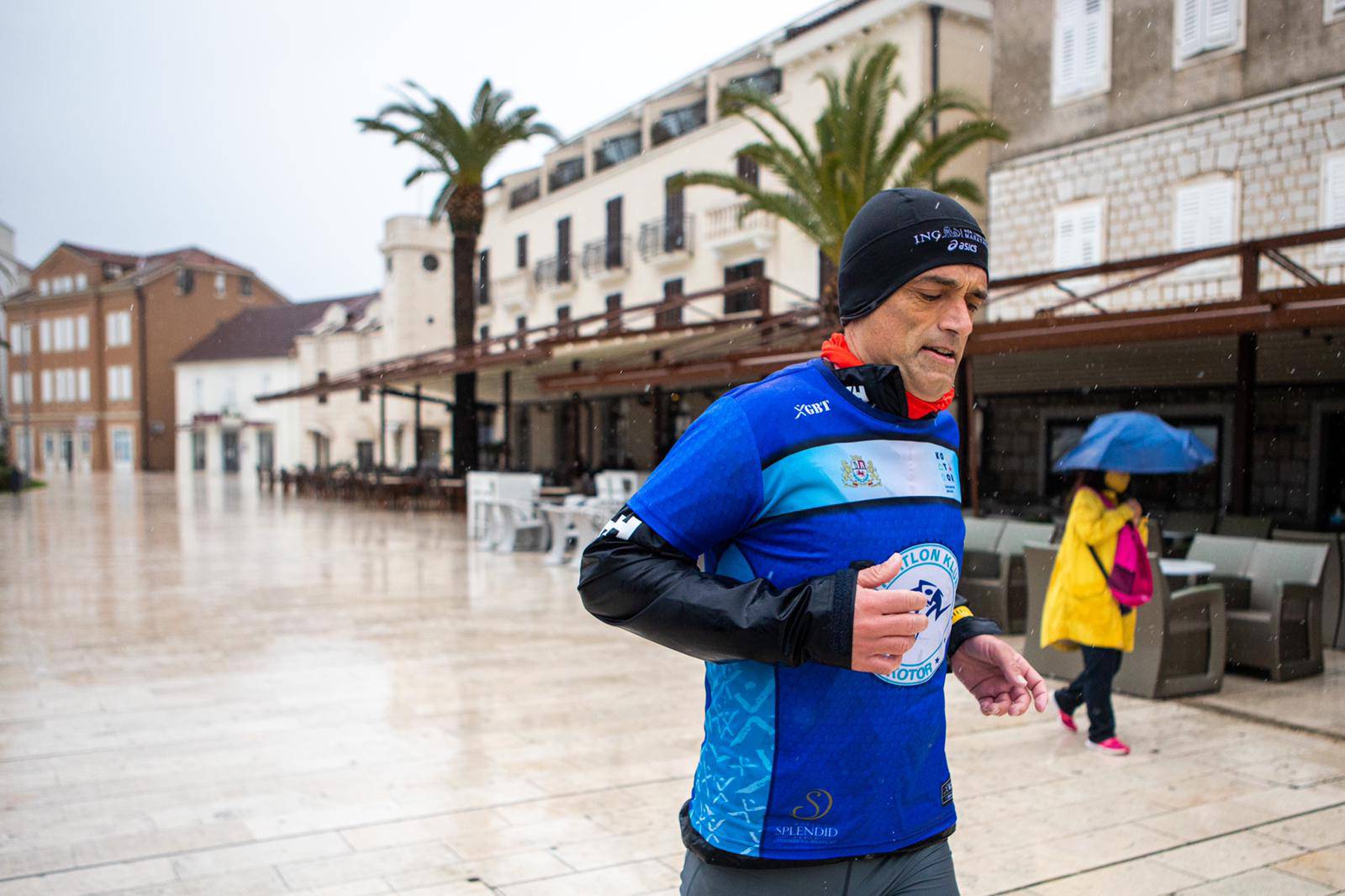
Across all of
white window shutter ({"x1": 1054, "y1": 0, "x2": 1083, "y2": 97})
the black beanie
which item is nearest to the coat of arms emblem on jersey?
the black beanie

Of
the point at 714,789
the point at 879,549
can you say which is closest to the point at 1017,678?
the point at 879,549

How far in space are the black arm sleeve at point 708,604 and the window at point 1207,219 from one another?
49.0 feet

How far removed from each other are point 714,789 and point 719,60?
24.4 metres

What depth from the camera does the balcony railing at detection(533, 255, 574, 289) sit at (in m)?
29.2

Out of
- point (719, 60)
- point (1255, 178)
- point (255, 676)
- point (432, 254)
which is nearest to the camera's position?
point (255, 676)

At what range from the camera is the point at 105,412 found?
5878 centimetres

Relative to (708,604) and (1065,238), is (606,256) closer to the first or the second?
(1065,238)

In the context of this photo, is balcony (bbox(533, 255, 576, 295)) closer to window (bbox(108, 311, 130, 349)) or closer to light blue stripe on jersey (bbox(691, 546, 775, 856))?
light blue stripe on jersey (bbox(691, 546, 775, 856))

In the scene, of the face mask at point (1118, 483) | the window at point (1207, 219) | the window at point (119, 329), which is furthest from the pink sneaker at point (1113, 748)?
the window at point (119, 329)

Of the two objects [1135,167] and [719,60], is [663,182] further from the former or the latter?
[1135,167]

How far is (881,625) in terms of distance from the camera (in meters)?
1.22

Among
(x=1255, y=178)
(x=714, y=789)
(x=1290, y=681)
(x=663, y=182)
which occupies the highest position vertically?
(x=663, y=182)

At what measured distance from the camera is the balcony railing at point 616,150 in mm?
27328

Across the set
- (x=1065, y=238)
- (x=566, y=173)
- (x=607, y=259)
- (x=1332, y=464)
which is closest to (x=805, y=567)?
(x=1332, y=464)
